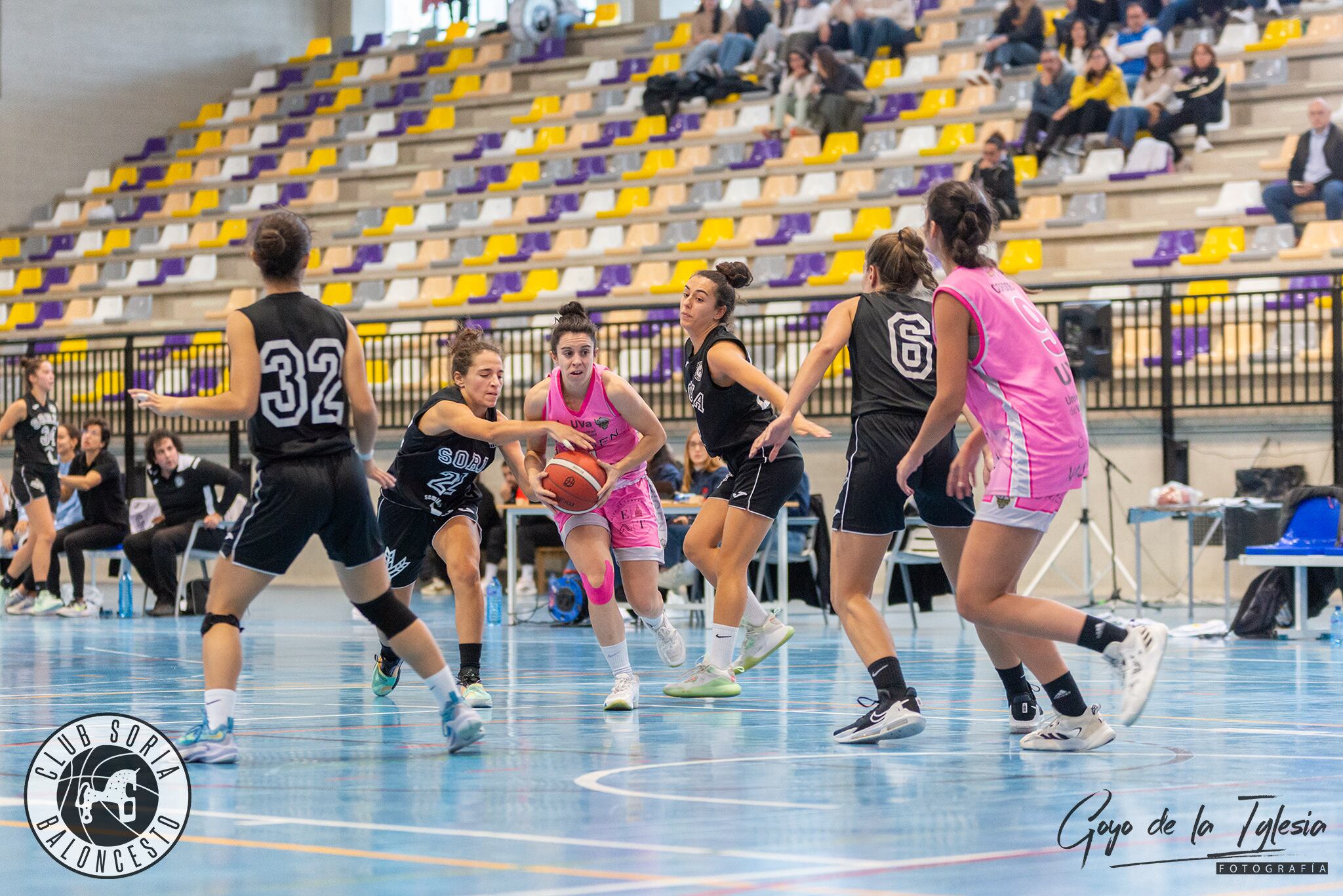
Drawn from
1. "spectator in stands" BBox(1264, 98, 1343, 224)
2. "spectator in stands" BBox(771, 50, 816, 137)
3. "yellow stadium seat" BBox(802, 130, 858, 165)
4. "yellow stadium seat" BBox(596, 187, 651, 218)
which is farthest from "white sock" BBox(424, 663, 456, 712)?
"spectator in stands" BBox(771, 50, 816, 137)

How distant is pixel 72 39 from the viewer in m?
24.9

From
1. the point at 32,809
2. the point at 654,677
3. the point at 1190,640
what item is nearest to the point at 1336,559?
the point at 1190,640

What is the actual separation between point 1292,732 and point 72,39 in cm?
2304

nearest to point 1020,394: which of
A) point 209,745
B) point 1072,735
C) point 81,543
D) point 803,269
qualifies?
point 1072,735

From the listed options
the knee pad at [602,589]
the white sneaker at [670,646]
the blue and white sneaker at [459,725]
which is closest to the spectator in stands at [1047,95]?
the white sneaker at [670,646]

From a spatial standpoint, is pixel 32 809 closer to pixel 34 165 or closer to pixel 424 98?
pixel 424 98

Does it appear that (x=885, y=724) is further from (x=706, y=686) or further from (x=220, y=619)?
(x=220, y=619)

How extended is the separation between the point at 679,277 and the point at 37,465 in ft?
21.5

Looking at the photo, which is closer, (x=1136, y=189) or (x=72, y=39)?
(x=1136, y=189)

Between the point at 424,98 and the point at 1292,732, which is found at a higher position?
the point at 424,98

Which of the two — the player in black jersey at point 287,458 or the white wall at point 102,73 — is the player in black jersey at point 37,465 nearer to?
the player in black jersey at point 287,458

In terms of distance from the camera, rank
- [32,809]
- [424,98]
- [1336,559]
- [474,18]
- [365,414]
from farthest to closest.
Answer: [474,18], [424,98], [1336,559], [365,414], [32,809]

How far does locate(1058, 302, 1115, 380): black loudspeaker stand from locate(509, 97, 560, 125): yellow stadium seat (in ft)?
35.8

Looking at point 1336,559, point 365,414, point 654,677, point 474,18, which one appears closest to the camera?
point 365,414
